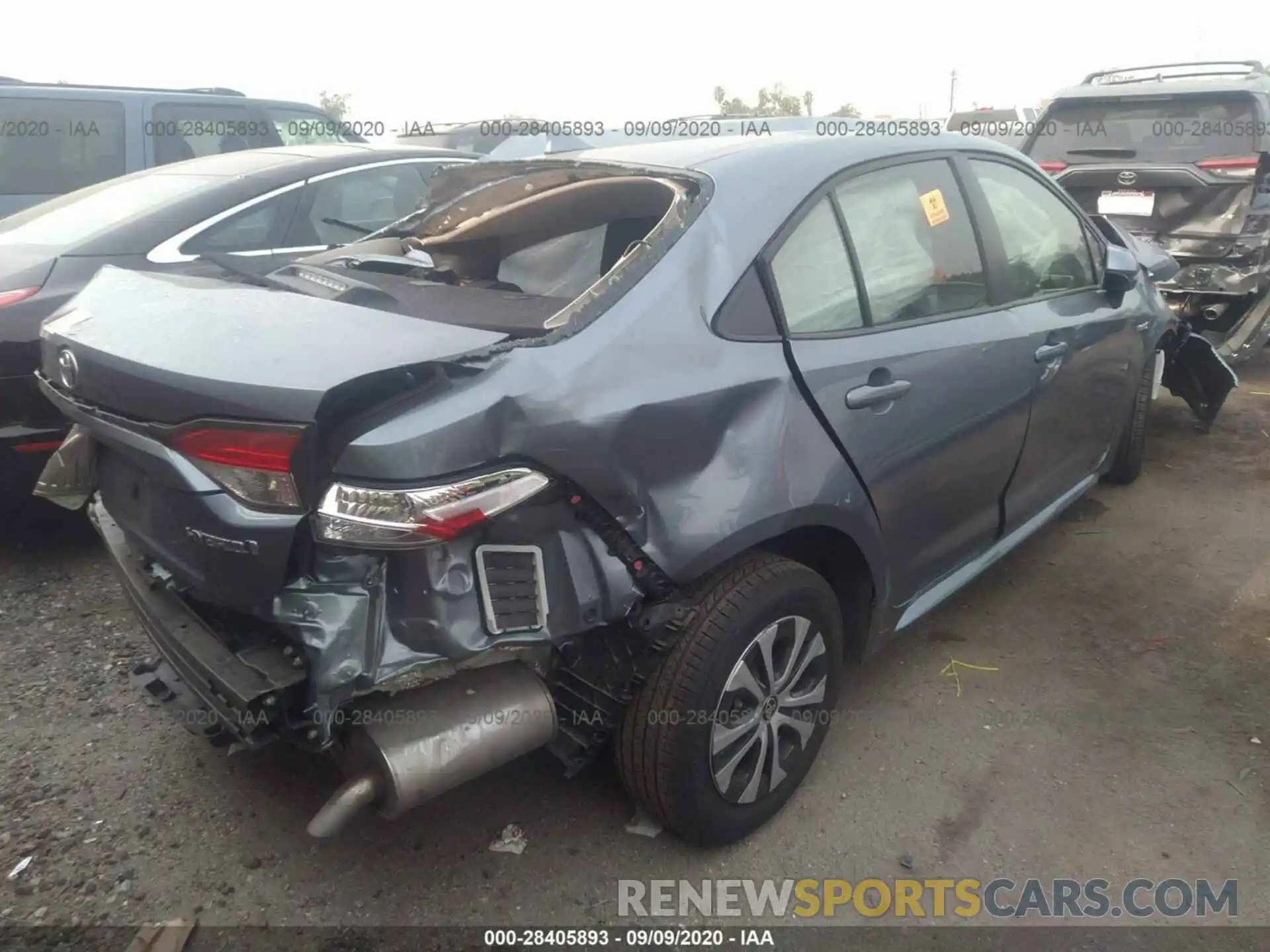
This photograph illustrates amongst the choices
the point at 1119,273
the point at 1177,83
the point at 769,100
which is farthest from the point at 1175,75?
the point at 769,100

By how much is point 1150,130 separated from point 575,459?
623 centimetres

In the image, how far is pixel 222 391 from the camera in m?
1.76

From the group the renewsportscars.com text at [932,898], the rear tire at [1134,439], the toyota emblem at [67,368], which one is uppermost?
the toyota emblem at [67,368]

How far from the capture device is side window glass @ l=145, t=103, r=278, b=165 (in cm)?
614

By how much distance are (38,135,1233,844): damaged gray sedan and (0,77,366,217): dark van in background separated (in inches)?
160

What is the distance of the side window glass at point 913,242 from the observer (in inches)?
100

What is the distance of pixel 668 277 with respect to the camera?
208 cm

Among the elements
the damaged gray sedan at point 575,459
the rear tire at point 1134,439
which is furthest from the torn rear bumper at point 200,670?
the rear tire at point 1134,439

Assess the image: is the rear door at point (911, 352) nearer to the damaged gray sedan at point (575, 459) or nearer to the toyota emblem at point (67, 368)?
the damaged gray sedan at point (575, 459)

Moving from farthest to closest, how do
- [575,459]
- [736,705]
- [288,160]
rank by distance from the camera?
[288,160], [736,705], [575,459]

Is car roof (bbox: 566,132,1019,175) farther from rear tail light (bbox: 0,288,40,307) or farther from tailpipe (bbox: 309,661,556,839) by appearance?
rear tail light (bbox: 0,288,40,307)

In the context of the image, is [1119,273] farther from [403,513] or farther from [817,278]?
[403,513]

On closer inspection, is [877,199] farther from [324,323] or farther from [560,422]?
Result: [324,323]

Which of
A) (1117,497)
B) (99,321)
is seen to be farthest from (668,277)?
(1117,497)
